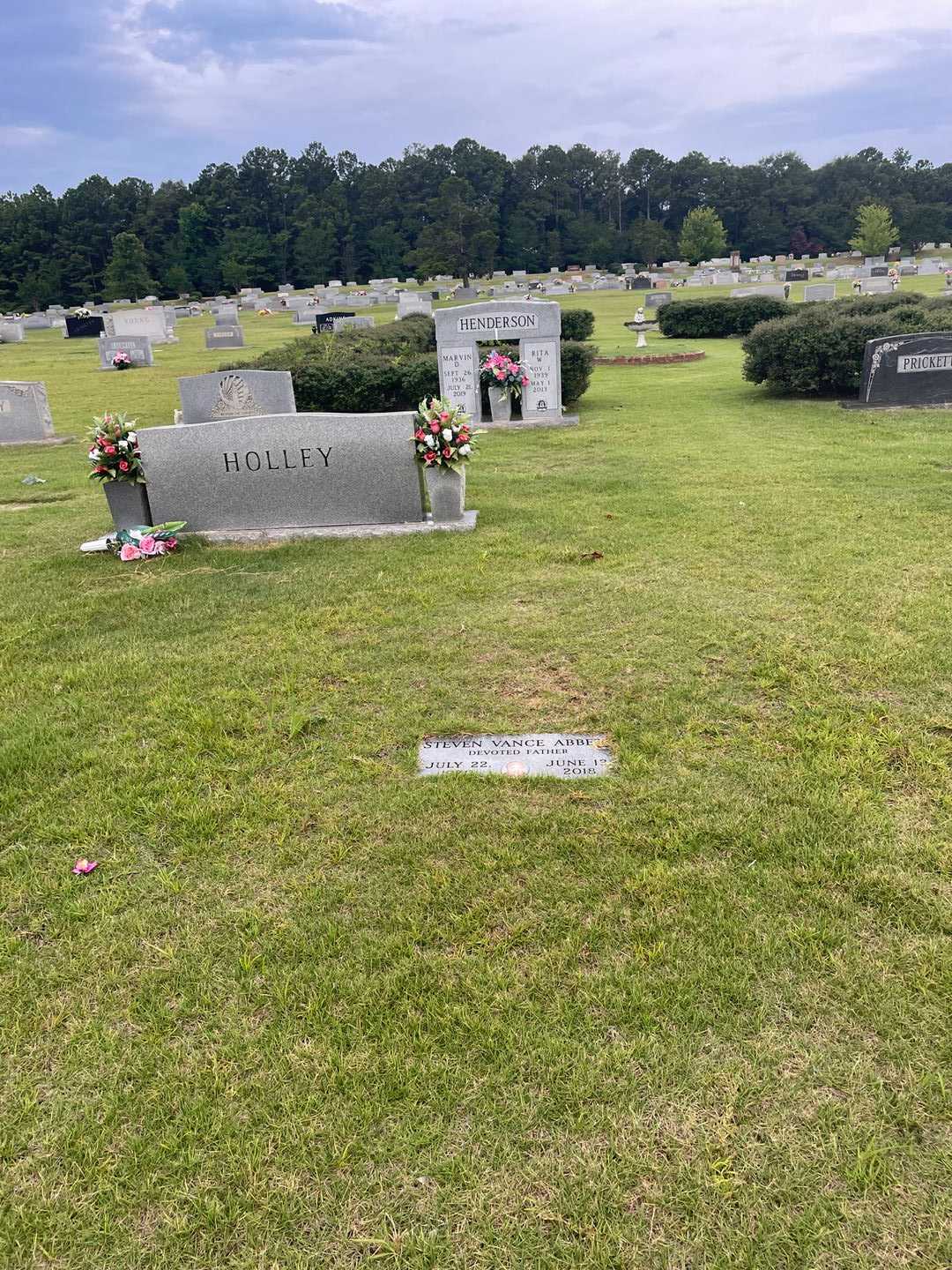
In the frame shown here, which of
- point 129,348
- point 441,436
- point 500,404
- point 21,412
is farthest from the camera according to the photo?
point 129,348

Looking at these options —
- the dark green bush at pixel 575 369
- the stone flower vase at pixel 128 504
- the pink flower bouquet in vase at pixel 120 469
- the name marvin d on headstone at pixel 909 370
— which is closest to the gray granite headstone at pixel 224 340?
the dark green bush at pixel 575 369

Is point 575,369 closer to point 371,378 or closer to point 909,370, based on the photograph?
point 371,378

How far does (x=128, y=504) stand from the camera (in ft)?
23.6

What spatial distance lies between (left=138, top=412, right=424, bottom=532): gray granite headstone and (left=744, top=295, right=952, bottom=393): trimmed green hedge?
332 inches

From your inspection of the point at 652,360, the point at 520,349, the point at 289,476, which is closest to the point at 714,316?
the point at 652,360

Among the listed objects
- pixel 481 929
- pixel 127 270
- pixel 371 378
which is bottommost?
pixel 481 929

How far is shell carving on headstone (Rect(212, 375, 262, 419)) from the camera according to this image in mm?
10219

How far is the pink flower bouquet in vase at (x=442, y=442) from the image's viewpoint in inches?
272

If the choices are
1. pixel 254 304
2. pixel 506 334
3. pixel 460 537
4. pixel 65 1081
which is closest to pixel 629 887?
pixel 65 1081

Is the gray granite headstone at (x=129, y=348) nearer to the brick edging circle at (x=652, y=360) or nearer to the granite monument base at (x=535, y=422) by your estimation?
the brick edging circle at (x=652, y=360)

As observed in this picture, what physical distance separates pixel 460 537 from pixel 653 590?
6.68 ft

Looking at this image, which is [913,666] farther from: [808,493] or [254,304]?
[254,304]

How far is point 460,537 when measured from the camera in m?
6.92

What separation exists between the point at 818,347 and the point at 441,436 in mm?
8428
